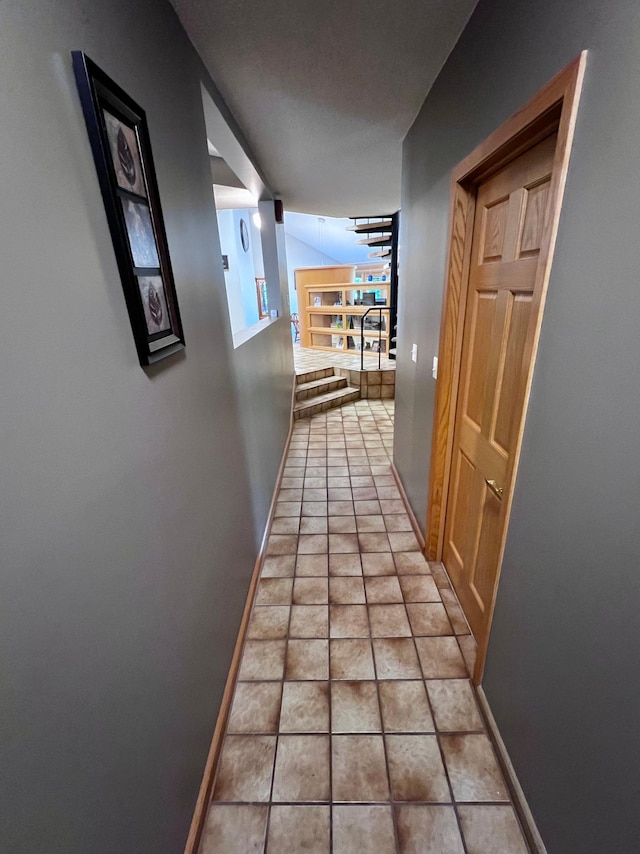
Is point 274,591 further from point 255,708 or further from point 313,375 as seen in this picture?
point 313,375

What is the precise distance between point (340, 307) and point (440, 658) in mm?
5940

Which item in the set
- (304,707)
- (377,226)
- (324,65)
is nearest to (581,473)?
(304,707)

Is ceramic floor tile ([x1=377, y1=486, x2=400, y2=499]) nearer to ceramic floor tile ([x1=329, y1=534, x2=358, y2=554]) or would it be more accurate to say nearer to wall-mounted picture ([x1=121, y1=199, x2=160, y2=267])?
ceramic floor tile ([x1=329, y1=534, x2=358, y2=554])

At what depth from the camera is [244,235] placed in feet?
27.8

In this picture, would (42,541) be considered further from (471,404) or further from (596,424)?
(471,404)

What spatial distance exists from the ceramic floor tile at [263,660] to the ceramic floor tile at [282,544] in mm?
642

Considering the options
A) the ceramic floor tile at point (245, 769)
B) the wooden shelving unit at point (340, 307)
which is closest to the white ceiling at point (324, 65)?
the ceramic floor tile at point (245, 769)

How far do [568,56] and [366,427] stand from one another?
3.61 m

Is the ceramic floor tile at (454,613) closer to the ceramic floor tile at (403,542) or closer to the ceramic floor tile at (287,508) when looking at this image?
the ceramic floor tile at (403,542)

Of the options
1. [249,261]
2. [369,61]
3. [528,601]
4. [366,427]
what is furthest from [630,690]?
[249,261]

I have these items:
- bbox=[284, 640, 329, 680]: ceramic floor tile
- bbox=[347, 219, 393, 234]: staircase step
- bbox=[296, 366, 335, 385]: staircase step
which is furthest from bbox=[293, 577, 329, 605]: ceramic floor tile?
bbox=[347, 219, 393, 234]: staircase step

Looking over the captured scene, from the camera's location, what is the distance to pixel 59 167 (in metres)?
0.61

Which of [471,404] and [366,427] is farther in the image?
[366,427]

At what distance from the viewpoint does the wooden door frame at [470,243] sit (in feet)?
2.72
